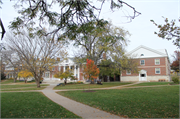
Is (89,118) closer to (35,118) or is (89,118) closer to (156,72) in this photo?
(35,118)

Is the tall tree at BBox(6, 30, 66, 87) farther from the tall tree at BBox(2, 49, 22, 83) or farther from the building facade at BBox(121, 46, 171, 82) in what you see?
the building facade at BBox(121, 46, 171, 82)

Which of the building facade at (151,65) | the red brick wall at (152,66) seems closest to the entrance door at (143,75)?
the building facade at (151,65)

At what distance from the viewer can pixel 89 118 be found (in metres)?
5.84

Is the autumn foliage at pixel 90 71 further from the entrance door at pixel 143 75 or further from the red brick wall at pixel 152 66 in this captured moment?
the entrance door at pixel 143 75

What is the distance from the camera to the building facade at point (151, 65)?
34.0 meters

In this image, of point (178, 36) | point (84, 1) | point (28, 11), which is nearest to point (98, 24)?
point (84, 1)

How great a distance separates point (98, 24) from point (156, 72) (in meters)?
32.3

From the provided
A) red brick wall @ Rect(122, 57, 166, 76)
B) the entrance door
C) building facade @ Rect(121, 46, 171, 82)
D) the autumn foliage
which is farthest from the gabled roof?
the autumn foliage

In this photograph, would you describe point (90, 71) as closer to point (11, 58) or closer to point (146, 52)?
point (146, 52)

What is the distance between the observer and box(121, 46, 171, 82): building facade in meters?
34.0

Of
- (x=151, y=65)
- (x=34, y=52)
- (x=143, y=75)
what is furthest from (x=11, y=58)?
(x=151, y=65)

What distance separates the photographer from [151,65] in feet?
116

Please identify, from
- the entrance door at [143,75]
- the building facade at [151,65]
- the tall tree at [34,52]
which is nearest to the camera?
the tall tree at [34,52]

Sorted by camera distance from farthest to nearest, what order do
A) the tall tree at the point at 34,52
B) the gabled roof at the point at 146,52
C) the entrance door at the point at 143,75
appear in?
the entrance door at the point at 143,75, the gabled roof at the point at 146,52, the tall tree at the point at 34,52
